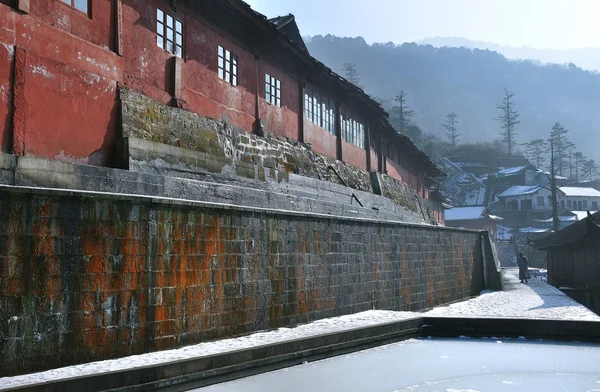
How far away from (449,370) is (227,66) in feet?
32.7

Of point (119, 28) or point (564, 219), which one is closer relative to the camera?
point (119, 28)

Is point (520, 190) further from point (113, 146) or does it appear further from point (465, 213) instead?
point (113, 146)

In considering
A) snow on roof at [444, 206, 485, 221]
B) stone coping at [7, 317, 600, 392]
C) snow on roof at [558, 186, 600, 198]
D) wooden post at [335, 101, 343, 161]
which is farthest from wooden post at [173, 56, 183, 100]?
snow on roof at [558, 186, 600, 198]

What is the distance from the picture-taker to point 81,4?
31.3 ft

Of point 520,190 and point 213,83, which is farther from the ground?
point 520,190

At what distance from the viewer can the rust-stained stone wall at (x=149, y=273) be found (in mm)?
5559

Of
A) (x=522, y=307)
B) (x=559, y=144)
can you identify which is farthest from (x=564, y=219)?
(x=522, y=307)

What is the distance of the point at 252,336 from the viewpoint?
8203 mm

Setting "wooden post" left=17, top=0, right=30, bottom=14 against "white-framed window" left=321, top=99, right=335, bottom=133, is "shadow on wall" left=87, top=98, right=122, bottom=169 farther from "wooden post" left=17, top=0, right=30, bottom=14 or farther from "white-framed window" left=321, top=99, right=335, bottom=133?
"white-framed window" left=321, top=99, right=335, bottom=133

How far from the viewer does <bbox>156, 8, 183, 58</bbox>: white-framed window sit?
1155 cm

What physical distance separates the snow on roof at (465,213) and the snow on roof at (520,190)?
6.98 meters

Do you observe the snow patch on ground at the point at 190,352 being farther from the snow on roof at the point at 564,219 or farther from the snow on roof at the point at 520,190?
the snow on roof at the point at 520,190

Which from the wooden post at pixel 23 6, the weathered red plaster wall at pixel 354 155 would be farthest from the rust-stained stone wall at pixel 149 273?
the weathered red plaster wall at pixel 354 155

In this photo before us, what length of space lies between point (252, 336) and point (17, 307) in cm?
369
